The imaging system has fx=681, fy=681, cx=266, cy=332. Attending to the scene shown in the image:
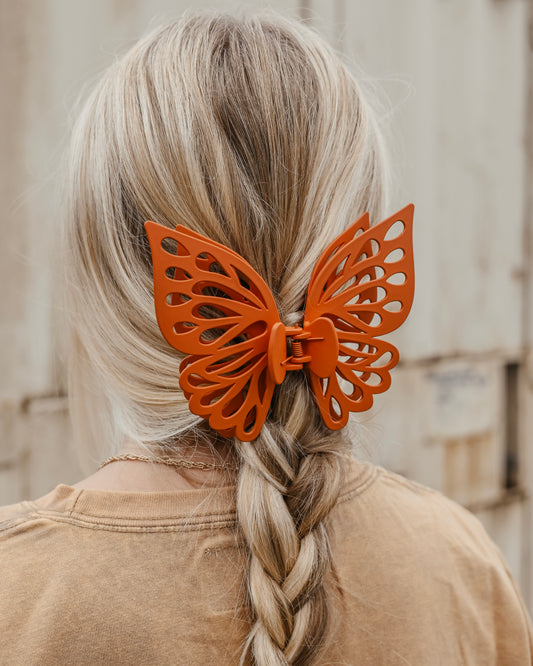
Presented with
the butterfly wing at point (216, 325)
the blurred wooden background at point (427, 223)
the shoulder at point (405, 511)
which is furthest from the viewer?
the blurred wooden background at point (427, 223)

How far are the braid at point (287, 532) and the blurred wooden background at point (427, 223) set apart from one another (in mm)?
719

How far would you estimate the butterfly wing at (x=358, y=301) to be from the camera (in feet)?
2.11

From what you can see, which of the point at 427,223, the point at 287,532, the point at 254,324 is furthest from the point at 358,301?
the point at 427,223

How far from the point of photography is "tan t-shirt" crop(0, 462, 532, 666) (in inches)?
22.8

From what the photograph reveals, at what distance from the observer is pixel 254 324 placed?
631 mm

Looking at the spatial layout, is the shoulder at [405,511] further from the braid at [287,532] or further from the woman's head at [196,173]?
the woman's head at [196,173]

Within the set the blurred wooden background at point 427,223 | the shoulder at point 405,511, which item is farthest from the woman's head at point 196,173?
the blurred wooden background at point 427,223

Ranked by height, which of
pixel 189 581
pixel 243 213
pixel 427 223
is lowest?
pixel 189 581

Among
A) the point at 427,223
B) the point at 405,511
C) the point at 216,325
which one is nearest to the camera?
the point at 216,325

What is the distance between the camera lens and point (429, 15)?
1.84m

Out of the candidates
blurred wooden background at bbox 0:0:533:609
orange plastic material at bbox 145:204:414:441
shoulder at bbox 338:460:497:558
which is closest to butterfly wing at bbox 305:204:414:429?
orange plastic material at bbox 145:204:414:441

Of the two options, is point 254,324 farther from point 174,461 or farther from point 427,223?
point 427,223

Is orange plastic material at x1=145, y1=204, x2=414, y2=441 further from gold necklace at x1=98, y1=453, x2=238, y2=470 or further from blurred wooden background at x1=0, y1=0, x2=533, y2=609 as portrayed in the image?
blurred wooden background at x1=0, y1=0, x2=533, y2=609

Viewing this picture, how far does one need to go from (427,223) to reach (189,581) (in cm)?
147
